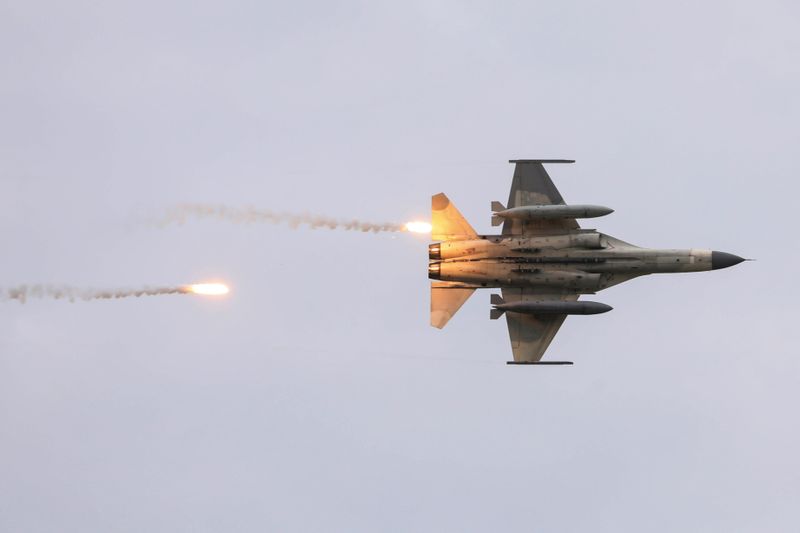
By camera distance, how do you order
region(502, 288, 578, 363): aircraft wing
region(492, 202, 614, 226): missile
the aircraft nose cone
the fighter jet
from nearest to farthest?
region(492, 202, 614, 226): missile → the fighter jet → the aircraft nose cone → region(502, 288, 578, 363): aircraft wing

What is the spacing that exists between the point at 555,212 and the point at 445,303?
22.9 feet

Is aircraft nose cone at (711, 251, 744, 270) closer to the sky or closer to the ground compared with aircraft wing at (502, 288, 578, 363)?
closer to the sky

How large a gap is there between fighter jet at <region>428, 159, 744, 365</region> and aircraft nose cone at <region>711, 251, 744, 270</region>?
0.16ft

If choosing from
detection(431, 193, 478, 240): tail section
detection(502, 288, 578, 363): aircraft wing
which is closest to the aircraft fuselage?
detection(431, 193, 478, 240): tail section

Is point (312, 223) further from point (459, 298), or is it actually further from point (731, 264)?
point (731, 264)

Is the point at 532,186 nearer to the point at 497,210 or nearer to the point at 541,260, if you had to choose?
the point at 497,210

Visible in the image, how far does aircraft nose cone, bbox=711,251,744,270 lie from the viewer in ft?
250

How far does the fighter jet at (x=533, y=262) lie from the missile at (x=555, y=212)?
0.05 m

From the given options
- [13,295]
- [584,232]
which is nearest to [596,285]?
[584,232]

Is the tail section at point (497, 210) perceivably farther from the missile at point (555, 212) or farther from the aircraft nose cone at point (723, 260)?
the aircraft nose cone at point (723, 260)

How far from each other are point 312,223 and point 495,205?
9.20m

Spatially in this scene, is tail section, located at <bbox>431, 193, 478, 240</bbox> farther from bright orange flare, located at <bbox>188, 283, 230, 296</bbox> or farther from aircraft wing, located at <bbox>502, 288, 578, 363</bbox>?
bright orange flare, located at <bbox>188, 283, 230, 296</bbox>

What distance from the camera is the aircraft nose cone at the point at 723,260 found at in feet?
250

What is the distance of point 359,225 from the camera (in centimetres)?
7800
